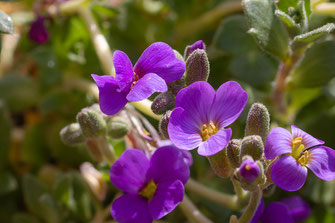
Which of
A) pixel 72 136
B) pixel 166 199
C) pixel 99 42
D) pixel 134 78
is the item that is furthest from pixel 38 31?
pixel 166 199

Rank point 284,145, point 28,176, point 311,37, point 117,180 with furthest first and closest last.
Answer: point 28,176 < point 311,37 < point 117,180 < point 284,145

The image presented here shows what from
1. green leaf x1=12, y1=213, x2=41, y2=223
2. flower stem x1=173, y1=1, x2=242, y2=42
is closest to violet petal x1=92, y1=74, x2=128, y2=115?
green leaf x1=12, y1=213, x2=41, y2=223

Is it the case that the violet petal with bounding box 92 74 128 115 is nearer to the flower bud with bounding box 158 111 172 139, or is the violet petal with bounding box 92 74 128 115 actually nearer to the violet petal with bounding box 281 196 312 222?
the flower bud with bounding box 158 111 172 139

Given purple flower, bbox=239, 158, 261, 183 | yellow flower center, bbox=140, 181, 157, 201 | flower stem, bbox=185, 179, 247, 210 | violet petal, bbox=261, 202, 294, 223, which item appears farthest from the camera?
flower stem, bbox=185, 179, 247, 210

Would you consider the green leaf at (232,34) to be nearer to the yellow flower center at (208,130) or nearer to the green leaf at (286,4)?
the green leaf at (286,4)

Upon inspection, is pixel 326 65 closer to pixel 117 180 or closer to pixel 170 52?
pixel 170 52

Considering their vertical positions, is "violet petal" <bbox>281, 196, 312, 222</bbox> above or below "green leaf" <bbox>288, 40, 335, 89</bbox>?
below

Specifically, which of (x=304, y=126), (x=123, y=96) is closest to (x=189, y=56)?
(x=123, y=96)
